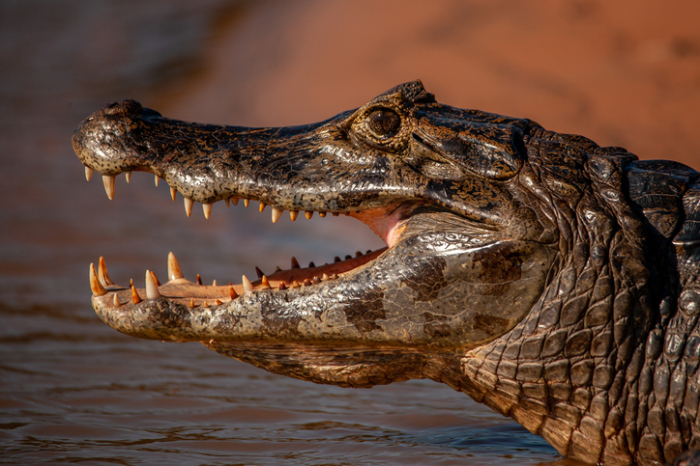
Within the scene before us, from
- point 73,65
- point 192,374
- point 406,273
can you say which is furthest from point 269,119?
point 406,273

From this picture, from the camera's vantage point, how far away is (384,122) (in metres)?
2.59

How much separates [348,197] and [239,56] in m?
10.3

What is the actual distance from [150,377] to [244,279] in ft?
6.14

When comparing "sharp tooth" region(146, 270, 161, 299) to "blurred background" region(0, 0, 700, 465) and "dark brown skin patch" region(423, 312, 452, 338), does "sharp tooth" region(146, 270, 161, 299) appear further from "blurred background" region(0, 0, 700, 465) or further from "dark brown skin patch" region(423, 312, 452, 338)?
"dark brown skin patch" region(423, 312, 452, 338)

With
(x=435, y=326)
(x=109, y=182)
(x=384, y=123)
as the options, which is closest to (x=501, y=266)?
(x=435, y=326)

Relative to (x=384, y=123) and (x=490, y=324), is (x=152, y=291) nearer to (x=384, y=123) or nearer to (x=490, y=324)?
(x=384, y=123)

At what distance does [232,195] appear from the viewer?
2604 mm

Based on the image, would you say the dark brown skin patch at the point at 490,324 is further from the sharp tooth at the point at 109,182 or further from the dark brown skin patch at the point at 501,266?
the sharp tooth at the point at 109,182

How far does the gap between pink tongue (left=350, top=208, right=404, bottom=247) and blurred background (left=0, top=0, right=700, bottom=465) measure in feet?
3.04

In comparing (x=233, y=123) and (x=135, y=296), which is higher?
(x=233, y=123)

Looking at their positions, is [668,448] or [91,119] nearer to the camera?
[668,448]

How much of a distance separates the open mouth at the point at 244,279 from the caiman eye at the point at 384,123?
0.28m

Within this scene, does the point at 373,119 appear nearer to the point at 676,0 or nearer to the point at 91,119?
the point at 91,119

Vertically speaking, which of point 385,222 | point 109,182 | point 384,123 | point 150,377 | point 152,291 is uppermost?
point 384,123
